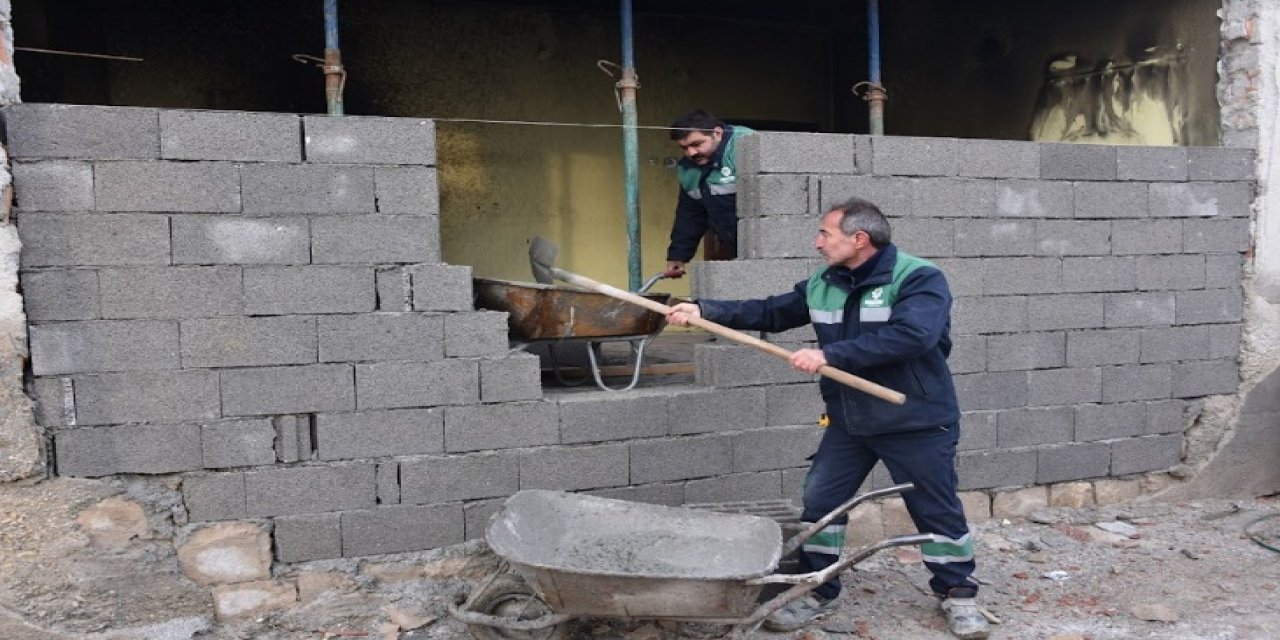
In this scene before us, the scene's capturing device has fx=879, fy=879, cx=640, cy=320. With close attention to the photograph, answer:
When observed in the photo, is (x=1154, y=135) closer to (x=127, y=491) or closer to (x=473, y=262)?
(x=473, y=262)

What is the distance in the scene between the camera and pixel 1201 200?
539 cm

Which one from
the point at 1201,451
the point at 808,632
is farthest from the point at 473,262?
the point at 1201,451

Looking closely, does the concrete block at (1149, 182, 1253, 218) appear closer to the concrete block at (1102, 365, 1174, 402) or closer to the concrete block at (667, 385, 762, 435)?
the concrete block at (1102, 365, 1174, 402)

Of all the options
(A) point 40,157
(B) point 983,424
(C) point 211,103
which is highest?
(C) point 211,103

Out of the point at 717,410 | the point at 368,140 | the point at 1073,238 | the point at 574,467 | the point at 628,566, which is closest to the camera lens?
the point at 628,566

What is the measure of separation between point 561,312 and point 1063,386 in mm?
3106

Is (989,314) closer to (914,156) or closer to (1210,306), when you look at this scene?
(914,156)

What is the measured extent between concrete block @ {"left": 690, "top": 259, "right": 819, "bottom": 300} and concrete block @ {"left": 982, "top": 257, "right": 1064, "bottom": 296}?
113 cm

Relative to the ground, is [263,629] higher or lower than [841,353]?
lower

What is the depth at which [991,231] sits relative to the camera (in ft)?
16.4

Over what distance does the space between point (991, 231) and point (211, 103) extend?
6.11 m

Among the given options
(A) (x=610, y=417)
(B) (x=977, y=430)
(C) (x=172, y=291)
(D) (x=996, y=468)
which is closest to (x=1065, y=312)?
(B) (x=977, y=430)

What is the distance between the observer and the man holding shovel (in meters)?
3.47

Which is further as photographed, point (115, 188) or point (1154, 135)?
point (1154, 135)
